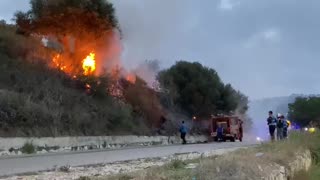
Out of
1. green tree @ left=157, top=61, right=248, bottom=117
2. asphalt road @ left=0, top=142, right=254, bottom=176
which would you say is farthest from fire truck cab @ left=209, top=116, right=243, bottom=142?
asphalt road @ left=0, top=142, right=254, bottom=176

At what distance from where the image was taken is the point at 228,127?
55.6m

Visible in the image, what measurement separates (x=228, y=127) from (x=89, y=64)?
15569mm

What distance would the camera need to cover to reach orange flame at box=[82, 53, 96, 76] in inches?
2021

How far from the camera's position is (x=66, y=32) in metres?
53.1

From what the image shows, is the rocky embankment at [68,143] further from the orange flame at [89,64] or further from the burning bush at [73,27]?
the burning bush at [73,27]

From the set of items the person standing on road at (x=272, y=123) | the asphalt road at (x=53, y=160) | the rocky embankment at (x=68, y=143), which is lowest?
the asphalt road at (x=53, y=160)

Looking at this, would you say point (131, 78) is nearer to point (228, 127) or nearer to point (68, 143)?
point (228, 127)

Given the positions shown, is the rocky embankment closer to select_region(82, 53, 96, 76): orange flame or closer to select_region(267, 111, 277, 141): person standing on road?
select_region(82, 53, 96, 76): orange flame

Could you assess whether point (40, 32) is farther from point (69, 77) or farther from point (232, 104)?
point (232, 104)

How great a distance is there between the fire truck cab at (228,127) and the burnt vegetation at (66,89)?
4.25m

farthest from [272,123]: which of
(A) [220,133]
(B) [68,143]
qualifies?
(A) [220,133]

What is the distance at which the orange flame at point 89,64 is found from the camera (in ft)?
168

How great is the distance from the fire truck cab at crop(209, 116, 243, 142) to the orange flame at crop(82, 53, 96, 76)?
47.1 feet

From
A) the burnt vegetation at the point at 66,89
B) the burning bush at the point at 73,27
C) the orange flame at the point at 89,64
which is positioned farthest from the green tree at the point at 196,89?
the orange flame at the point at 89,64
